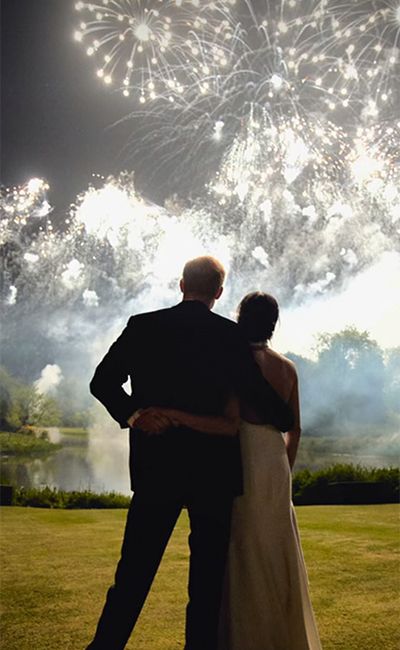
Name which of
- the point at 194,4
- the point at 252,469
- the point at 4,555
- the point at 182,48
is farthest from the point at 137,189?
the point at 252,469

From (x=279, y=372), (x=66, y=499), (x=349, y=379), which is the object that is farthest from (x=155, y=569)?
(x=349, y=379)

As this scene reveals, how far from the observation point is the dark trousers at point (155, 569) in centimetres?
183

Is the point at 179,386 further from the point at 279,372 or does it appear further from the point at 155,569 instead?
the point at 155,569

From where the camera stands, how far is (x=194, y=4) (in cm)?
782

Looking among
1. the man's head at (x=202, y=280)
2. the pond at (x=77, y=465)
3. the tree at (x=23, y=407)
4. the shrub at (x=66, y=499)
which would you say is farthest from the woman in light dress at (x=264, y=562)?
the tree at (x=23, y=407)

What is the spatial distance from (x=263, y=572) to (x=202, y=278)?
104 cm

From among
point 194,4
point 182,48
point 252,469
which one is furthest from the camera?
point 182,48

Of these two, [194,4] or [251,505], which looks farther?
[194,4]

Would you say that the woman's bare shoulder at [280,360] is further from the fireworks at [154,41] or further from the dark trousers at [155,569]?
the fireworks at [154,41]

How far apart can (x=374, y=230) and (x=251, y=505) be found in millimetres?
9214

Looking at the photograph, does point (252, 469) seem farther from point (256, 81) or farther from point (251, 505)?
point (256, 81)

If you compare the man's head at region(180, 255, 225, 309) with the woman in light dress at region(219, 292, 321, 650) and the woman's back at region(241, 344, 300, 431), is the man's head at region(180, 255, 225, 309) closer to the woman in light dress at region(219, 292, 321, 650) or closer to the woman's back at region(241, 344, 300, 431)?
the woman's back at region(241, 344, 300, 431)

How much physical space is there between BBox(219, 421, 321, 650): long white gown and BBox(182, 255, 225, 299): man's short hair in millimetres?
511

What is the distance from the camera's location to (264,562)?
2.06 meters
